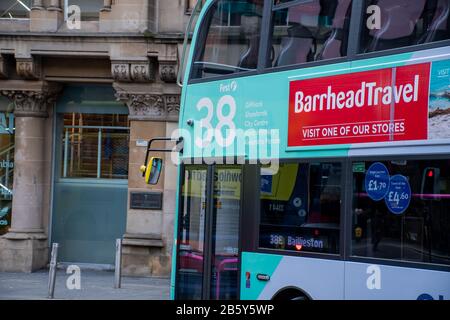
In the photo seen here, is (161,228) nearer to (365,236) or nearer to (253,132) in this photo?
(253,132)

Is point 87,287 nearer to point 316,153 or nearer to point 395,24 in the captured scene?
point 316,153

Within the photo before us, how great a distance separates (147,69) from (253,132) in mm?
8847

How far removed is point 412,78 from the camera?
7188 millimetres

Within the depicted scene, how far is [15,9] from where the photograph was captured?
18.5 metres

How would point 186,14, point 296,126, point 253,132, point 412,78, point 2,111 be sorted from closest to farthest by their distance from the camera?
point 412,78, point 296,126, point 253,132, point 186,14, point 2,111

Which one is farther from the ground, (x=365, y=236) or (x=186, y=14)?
(x=186, y=14)

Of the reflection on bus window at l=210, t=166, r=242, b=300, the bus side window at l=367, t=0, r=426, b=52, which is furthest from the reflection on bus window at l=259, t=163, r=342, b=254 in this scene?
the bus side window at l=367, t=0, r=426, b=52

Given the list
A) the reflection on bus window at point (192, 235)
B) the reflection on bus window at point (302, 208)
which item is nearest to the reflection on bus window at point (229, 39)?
the reflection on bus window at point (192, 235)

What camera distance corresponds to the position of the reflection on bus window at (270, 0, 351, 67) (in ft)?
26.7

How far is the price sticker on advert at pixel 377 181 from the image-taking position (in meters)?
7.42

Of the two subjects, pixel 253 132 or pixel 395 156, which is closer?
pixel 395 156

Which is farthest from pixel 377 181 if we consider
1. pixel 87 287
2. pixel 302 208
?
pixel 87 287

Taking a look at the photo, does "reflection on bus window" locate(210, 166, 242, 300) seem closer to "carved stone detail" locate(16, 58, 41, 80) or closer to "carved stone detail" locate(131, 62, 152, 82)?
"carved stone detail" locate(131, 62, 152, 82)
